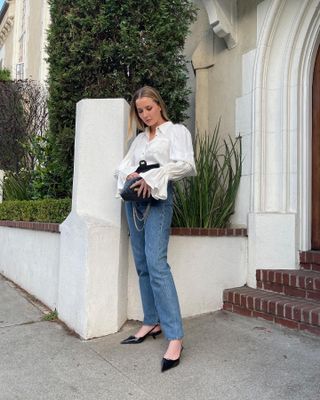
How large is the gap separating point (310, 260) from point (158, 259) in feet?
5.94

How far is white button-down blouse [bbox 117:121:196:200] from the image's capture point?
9.65ft

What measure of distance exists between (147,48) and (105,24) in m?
0.48

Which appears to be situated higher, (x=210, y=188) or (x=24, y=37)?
(x=24, y=37)

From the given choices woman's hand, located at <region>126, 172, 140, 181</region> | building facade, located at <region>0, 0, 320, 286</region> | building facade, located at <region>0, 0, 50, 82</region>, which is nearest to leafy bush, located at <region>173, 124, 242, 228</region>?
building facade, located at <region>0, 0, 320, 286</region>

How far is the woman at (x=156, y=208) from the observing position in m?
2.96

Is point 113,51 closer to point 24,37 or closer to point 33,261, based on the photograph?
point 33,261

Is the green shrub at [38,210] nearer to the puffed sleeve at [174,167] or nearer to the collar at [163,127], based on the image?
the collar at [163,127]

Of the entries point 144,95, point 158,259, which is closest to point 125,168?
point 144,95

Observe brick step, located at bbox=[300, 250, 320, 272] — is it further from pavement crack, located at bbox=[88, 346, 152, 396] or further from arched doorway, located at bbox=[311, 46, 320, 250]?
pavement crack, located at bbox=[88, 346, 152, 396]

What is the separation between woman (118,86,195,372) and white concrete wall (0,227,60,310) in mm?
1368

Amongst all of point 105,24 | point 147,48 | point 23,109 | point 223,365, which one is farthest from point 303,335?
point 23,109

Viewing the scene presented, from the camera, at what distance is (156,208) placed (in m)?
3.10

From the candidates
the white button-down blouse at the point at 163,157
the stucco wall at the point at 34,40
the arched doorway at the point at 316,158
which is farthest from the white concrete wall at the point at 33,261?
the stucco wall at the point at 34,40

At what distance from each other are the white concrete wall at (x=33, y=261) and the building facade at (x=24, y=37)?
334 inches
